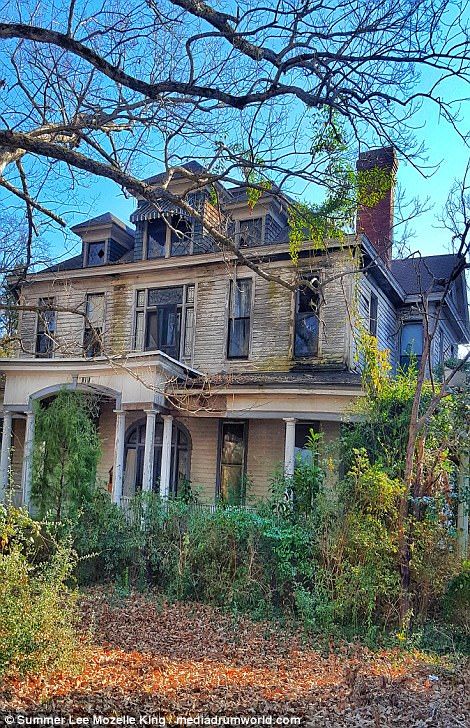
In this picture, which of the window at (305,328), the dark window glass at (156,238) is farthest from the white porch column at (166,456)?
the dark window glass at (156,238)

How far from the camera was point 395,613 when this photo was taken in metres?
8.41

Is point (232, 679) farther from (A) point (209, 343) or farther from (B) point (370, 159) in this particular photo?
(A) point (209, 343)

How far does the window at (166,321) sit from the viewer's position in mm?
17734

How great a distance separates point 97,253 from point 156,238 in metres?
2.37

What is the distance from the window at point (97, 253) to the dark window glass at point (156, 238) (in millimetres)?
1827

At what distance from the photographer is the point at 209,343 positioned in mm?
17297

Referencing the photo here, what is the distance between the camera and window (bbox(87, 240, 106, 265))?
19938 millimetres

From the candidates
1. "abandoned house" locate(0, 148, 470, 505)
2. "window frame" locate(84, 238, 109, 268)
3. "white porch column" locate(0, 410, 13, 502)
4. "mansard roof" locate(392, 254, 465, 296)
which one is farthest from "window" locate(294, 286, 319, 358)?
"white porch column" locate(0, 410, 13, 502)

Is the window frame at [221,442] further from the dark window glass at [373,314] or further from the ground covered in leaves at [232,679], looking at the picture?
the ground covered in leaves at [232,679]

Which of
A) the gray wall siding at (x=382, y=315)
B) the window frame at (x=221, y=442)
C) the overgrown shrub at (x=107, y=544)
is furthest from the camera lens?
the window frame at (x=221, y=442)

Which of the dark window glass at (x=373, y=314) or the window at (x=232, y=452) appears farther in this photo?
the dark window glass at (x=373, y=314)

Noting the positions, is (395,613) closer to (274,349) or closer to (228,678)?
(228,678)

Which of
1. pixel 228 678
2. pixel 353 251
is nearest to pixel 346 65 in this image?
pixel 228 678

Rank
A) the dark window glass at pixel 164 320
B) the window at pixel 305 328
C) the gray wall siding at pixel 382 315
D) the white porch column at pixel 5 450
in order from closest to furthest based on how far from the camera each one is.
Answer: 1. the window at pixel 305 328
2. the gray wall siding at pixel 382 315
3. the white porch column at pixel 5 450
4. the dark window glass at pixel 164 320
